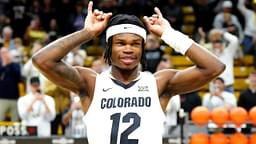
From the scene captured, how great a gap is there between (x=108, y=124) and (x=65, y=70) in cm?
52

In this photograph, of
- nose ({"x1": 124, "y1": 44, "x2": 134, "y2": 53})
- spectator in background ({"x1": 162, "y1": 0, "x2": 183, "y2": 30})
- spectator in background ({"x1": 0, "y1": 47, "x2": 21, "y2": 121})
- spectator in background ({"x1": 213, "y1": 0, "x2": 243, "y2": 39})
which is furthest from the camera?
spectator in background ({"x1": 162, "y1": 0, "x2": 183, "y2": 30})

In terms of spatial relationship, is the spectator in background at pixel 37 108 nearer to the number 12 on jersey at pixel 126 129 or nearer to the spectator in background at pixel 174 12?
the spectator in background at pixel 174 12

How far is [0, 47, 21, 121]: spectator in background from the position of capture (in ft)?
47.1

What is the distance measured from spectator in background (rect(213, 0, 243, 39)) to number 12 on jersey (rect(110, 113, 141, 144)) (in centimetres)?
1074

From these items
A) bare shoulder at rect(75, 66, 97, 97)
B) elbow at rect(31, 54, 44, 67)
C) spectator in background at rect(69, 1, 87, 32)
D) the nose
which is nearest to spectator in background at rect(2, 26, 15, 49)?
spectator in background at rect(69, 1, 87, 32)

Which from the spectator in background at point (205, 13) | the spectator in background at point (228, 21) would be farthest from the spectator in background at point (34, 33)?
the spectator in background at point (228, 21)

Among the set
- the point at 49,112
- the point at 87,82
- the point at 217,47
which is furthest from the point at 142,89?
the point at 217,47

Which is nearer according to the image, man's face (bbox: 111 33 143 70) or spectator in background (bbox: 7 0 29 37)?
man's face (bbox: 111 33 143 70)

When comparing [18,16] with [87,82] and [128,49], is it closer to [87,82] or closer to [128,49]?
[87,82]

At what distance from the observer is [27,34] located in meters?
17.8

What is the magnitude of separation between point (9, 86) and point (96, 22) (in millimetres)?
8778

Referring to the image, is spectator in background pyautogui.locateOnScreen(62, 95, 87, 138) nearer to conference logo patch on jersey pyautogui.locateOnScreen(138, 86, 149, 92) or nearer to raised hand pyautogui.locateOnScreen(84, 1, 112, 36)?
conference logo patch on jersey pyautogui.locateOnScreen(138, 86, 149, 92)

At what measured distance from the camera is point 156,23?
601 centimetres

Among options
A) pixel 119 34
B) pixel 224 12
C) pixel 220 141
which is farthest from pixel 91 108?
pixel 224 12
